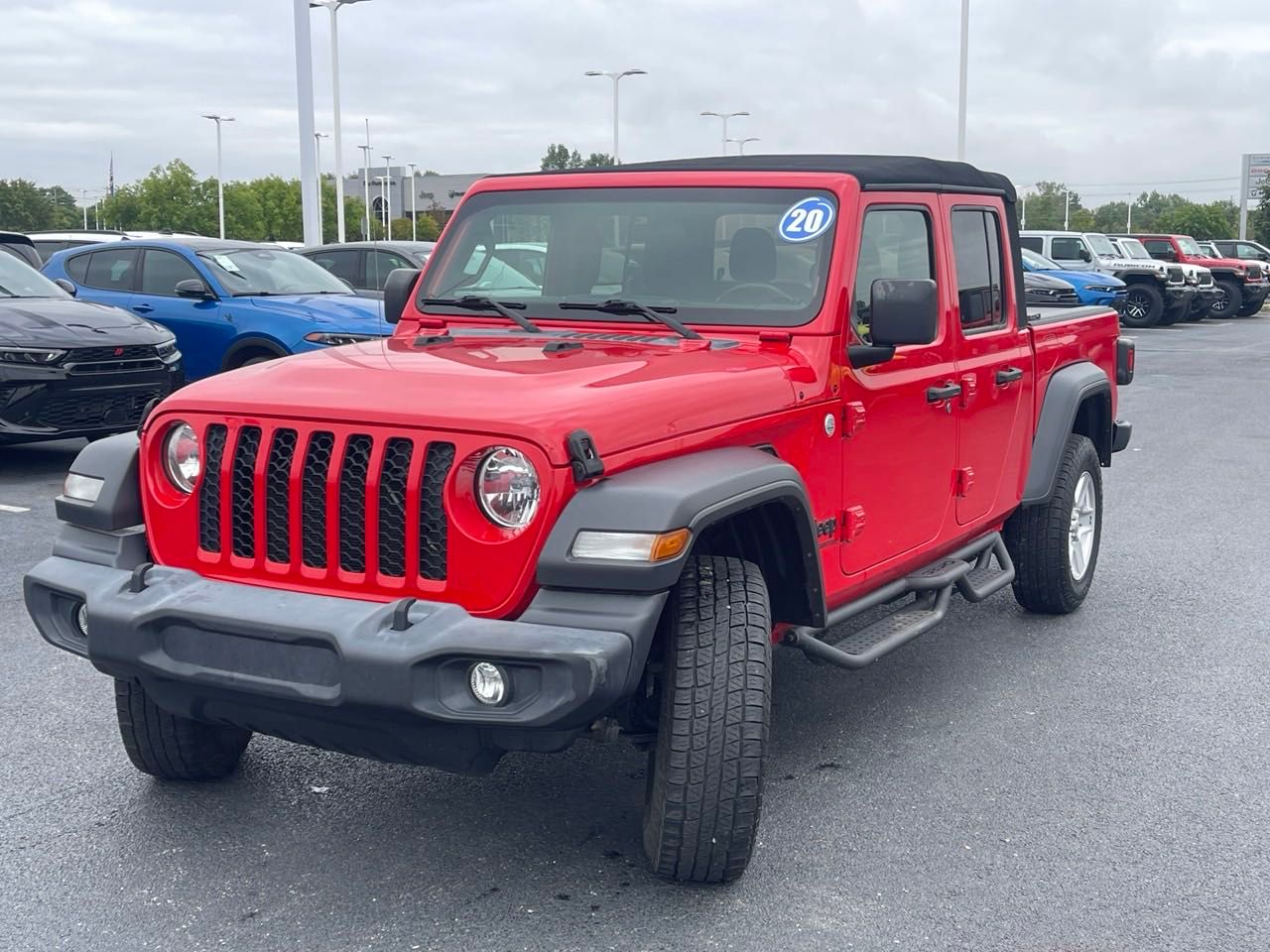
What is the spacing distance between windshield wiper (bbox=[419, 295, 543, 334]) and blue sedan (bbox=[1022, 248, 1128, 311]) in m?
22.2

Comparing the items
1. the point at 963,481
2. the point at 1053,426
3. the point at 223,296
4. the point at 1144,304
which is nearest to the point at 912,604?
the point at 963,481

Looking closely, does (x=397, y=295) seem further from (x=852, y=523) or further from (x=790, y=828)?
(x=790, y=828)

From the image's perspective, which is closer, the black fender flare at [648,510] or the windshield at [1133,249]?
the black fender flare at [648,510]

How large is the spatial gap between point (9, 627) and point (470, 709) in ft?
11.6

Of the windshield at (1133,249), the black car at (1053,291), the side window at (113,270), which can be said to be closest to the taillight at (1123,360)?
the side window at (113,270)

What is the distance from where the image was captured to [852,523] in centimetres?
434

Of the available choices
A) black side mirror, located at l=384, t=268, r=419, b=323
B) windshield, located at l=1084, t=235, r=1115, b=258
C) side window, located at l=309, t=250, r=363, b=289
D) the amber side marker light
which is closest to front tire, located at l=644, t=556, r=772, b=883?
the amber side marker light

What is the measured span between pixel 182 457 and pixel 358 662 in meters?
0.92

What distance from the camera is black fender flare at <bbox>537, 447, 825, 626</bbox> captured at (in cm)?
322

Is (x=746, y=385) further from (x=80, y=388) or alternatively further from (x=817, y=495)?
(x=80, y=388)

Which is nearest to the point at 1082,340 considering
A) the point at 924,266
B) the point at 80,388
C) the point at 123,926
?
the point at 924,266

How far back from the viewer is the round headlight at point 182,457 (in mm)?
3738

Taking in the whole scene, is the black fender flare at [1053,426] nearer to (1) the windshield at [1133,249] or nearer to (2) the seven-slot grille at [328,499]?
(2) the seven-slot grille at [328,499]

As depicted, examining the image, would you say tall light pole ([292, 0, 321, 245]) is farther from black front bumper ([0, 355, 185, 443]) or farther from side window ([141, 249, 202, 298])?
black front bumper ([0, 355, 185, 443])
